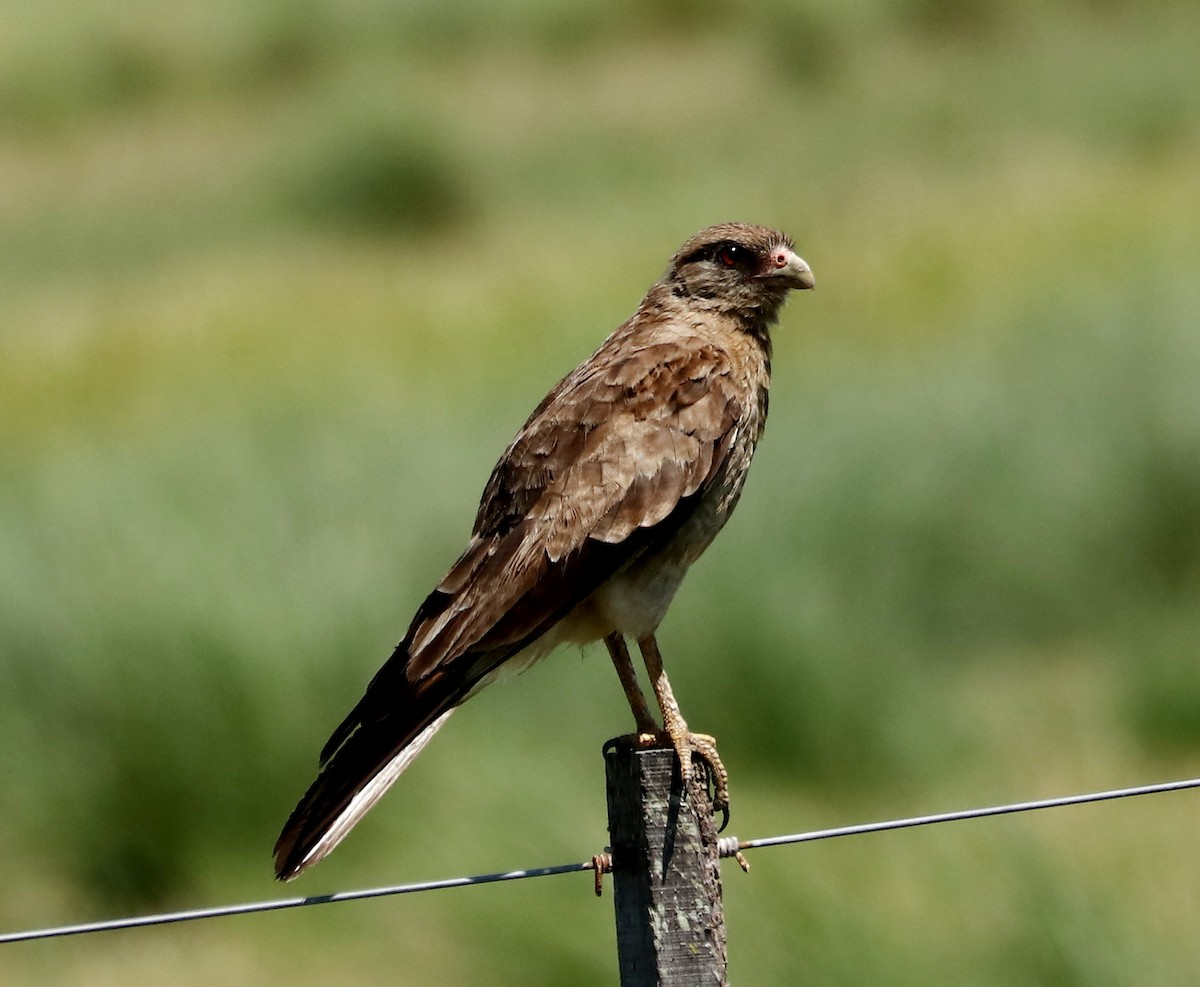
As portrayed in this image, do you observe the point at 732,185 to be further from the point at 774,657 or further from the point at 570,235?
the point at 774,657

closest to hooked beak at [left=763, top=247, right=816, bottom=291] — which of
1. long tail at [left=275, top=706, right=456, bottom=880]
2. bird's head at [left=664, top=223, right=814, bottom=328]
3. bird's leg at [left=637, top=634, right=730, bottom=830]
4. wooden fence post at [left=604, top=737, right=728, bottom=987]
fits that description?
bird's head at [left=664, top=223, right=814, bottom=328]

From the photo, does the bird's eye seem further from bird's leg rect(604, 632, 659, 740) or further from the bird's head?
bird's leg rect(604, 632, 659, 740)

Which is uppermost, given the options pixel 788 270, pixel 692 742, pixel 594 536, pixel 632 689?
pixel 788 270

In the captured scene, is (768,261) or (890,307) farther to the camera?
(890,307)

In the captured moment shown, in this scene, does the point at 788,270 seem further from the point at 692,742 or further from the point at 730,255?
the point at 692,742

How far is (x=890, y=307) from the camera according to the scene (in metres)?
11.7

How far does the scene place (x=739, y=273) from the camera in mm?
5188

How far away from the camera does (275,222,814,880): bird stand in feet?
13.6

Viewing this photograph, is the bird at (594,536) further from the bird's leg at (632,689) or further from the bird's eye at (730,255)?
the bird's eye at (730,255)

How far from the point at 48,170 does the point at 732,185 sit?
260 inches

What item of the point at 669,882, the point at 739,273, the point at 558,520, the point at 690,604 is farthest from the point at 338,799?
the point at 690,604

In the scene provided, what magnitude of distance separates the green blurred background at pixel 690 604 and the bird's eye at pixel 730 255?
4.91 ft

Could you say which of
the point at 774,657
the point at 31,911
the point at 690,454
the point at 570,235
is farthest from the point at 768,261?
the point at 570,235

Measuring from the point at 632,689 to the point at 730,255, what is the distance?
3.67 ft
